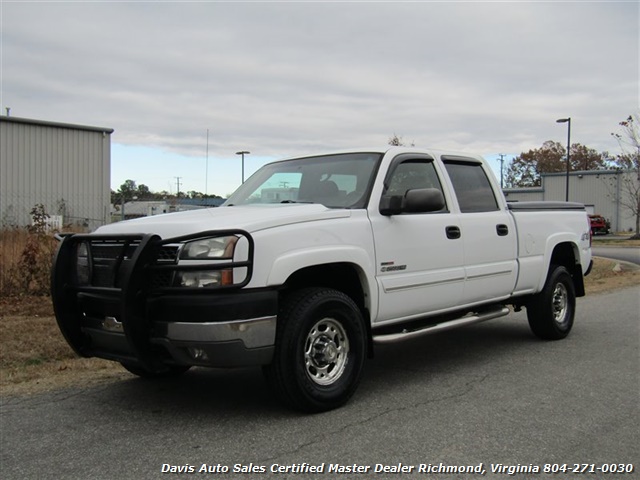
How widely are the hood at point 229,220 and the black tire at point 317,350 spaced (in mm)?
570

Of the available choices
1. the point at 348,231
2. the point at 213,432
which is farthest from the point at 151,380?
the point at 348,231

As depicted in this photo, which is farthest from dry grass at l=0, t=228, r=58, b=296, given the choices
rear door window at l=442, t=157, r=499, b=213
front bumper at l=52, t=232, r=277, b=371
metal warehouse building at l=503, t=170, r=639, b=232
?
metal warehouse building at l=503, t=170, r=639, b=232

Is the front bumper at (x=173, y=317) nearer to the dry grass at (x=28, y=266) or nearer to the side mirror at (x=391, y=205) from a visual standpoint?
the side mirror at (x=391, y=205)

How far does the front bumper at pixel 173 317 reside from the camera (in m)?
3.91

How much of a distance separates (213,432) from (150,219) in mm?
1730

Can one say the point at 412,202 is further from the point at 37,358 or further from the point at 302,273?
the point at 37,358

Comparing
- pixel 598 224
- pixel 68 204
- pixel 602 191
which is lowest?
pixel 598 224

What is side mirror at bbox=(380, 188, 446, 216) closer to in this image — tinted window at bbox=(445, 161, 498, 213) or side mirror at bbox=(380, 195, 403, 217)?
side mirror at bbox=(380, 195, 403, 217)

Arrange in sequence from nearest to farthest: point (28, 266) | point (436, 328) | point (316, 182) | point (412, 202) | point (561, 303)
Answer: point (412, 202), point (436, 328), point (316, 182), point (561, 303), point (28, 266)

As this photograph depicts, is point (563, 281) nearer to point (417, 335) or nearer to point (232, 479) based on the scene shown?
point (417, 335)

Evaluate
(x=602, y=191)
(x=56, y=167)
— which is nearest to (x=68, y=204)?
(x=56, y=167)

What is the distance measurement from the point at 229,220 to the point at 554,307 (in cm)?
472

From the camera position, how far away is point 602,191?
174 feet

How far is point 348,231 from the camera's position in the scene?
4.66 meters
